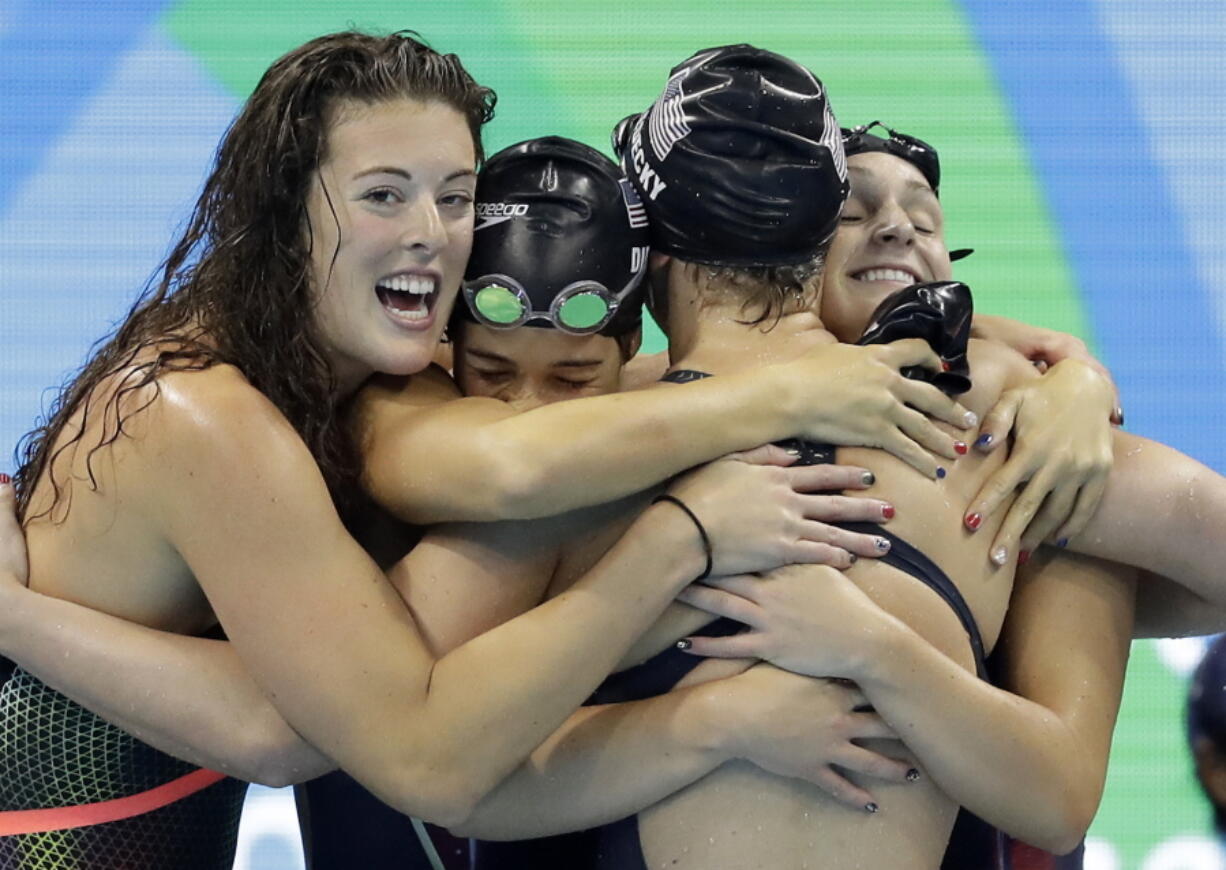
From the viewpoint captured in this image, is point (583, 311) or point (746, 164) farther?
point (583, 311)

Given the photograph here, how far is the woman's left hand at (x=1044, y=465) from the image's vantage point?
2469 mm

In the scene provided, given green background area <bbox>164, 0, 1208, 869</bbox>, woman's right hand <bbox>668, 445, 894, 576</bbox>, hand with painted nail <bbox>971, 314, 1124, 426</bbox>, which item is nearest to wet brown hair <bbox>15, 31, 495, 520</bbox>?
woman's right hand <bbox>668, 445, 894, 576</bbox>

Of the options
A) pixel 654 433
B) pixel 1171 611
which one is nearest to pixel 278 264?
pixel 654 433

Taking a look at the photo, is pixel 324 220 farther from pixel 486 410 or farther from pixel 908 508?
pixel 908 508

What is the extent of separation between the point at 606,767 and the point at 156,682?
73 centimetres

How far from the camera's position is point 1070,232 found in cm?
554

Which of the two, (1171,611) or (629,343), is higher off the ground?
(629,343)

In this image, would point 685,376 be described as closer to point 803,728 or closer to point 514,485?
point 514,485

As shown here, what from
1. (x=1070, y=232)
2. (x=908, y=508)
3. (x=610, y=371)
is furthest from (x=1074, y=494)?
(x=1070, y=232)

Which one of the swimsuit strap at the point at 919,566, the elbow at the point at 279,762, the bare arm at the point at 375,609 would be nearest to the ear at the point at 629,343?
the bare arm at the point at 375,609

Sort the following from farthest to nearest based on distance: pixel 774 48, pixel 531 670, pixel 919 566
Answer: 1. pixel 774 48
2. pixel 919 566
3. pixel 531 670

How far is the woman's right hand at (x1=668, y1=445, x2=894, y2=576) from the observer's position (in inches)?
92.4

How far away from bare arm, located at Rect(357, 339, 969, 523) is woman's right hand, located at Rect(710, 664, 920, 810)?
361 mm

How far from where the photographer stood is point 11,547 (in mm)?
2562
